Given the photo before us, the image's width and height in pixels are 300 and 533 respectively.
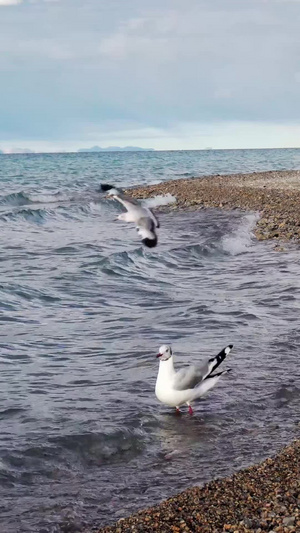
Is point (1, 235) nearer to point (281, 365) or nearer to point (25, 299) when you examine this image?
point (25, 299)

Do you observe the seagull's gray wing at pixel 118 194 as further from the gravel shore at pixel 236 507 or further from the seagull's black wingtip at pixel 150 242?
the gravel shore at pixel 236 507

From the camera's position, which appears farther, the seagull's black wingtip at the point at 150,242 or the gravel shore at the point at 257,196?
the gravel shore at the point at 257,196

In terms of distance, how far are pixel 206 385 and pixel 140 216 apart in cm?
339

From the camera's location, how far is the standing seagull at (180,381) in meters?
10.2

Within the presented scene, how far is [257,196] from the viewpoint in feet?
116

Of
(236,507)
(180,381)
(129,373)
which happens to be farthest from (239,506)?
(129,373)

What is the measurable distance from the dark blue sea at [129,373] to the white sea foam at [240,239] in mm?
117

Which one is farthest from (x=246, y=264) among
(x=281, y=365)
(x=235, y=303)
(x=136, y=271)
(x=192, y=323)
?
(x=281, y=365)

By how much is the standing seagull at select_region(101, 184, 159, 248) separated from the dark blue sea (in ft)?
8.19

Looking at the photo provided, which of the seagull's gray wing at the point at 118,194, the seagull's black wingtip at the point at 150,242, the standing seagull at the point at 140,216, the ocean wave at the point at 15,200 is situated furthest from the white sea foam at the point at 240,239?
the ocean wave at the point at 15,200

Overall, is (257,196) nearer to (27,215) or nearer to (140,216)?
(27,215)

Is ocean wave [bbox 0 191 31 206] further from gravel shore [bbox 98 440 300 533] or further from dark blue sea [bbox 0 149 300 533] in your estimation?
gravel shore [bbox 98 440 300 533]

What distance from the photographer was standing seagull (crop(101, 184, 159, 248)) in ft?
24.5

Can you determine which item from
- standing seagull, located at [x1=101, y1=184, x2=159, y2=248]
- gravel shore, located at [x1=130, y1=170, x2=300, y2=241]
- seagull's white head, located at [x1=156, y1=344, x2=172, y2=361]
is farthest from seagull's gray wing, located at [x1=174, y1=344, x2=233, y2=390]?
gravel shore, located at [x1=130, y1=170, x2=300, y2=241]
